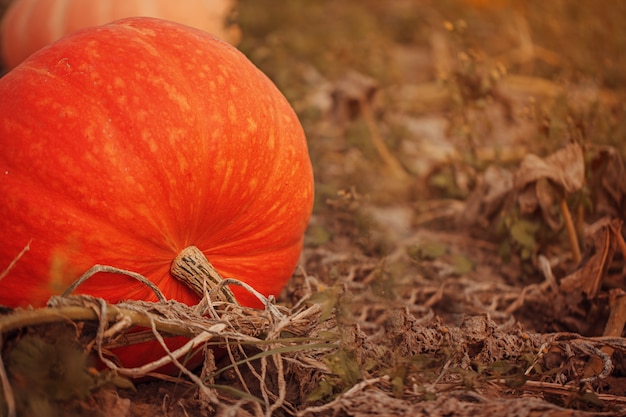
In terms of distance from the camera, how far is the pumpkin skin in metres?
1.60

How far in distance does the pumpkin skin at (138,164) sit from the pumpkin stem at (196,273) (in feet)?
0.08

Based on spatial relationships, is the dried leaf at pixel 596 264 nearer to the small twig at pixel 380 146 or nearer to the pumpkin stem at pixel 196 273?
the pumpkin stem at pixel 196 273

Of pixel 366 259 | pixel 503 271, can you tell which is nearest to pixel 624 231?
pixel 503 271

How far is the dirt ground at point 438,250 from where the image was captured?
61.5 inches

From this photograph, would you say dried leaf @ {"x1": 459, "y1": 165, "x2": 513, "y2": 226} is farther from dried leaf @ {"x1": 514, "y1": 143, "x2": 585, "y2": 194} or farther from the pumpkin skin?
the pumpkin skin

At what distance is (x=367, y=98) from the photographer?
12.4 feet

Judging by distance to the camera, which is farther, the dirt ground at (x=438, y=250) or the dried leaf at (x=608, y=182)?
the dried leaf at (x=608, y=182)

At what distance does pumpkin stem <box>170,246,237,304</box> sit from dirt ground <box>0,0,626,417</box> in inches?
2.1

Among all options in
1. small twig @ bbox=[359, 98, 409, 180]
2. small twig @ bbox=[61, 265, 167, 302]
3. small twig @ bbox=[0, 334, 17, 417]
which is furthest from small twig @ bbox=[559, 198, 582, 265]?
small twig @ bbox=[0, 334, 17, 417]

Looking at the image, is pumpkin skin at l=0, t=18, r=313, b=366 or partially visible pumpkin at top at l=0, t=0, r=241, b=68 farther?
partially visible pumpkin at top at l=0, t=0, r=241, b=68

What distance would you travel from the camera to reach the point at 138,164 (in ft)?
5.42

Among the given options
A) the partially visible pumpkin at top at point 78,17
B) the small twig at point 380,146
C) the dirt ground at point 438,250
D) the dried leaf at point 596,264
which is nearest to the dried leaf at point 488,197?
the dirt ground at point 438,250

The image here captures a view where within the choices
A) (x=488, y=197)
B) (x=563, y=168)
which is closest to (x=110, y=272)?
(x=563, y=168)

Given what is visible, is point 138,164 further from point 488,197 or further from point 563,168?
point 488,197
